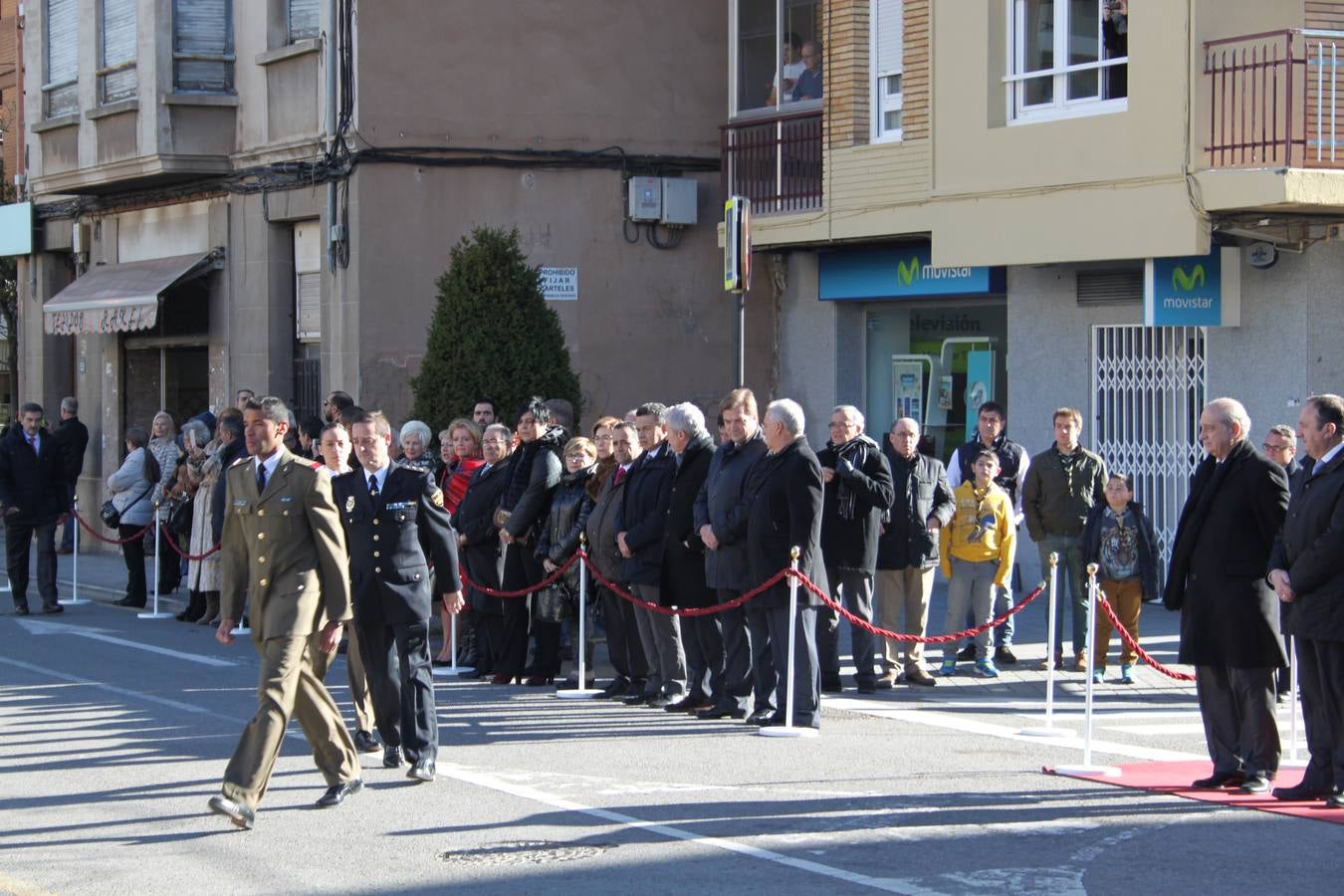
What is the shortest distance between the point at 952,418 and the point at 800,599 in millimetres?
9900

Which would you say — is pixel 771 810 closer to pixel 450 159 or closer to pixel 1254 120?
pixel 1254 120

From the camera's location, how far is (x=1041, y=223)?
17.9 metres

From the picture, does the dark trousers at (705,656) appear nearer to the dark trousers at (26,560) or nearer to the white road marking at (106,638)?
the white road marking at (106,638)

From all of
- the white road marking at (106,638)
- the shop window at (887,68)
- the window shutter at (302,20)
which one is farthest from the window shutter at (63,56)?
the shop window at (887,68)

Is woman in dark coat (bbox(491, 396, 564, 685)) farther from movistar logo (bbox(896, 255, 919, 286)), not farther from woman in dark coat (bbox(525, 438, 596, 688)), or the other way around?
movistar logo (bbox(896, 255, 919, 286))

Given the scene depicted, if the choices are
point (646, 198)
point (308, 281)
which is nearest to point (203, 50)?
point (308, 281)

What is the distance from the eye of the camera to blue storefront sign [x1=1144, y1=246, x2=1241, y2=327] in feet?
55.5

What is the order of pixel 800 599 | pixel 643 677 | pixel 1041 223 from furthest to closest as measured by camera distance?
1. pixel 1041 223
2. pixel 643 677
3. pixel 800 599

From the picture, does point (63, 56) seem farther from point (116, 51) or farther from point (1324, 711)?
point (1324, 711)

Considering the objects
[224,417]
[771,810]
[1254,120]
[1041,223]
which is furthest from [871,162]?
[771,810]

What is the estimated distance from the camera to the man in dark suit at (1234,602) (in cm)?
927

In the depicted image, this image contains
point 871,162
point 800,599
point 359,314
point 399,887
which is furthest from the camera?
point 359,314

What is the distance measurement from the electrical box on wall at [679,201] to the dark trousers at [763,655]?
11.8 metres

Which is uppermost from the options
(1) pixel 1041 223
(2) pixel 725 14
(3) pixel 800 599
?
(2) pixel 725 14
